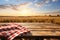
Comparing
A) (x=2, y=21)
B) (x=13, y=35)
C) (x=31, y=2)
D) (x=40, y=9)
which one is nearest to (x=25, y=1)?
(x=31, y=2)

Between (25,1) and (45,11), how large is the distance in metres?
0.40

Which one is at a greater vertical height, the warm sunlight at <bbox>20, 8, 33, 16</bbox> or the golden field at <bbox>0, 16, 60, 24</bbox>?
the warm sunlight at <bbox>20, 8, 33, 16</bbox>

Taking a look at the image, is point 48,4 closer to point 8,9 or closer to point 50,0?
point 50,0

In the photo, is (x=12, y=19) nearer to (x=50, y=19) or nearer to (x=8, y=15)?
(x=8, y=15)

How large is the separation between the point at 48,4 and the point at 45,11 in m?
0.13

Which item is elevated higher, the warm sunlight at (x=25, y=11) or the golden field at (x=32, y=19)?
the warm sunlight at (x=25, y=11)

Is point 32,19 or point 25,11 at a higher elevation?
point 25,11

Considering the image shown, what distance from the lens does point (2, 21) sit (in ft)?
8.32

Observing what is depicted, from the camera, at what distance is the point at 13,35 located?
4.57ft

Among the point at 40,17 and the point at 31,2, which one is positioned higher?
the point at 31,2

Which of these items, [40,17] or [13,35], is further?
[40,17]

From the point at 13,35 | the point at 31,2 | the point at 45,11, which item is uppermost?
the point at 31,2

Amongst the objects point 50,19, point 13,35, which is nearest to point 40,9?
point 50,19

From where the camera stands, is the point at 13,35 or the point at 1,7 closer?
the point at 13,35
